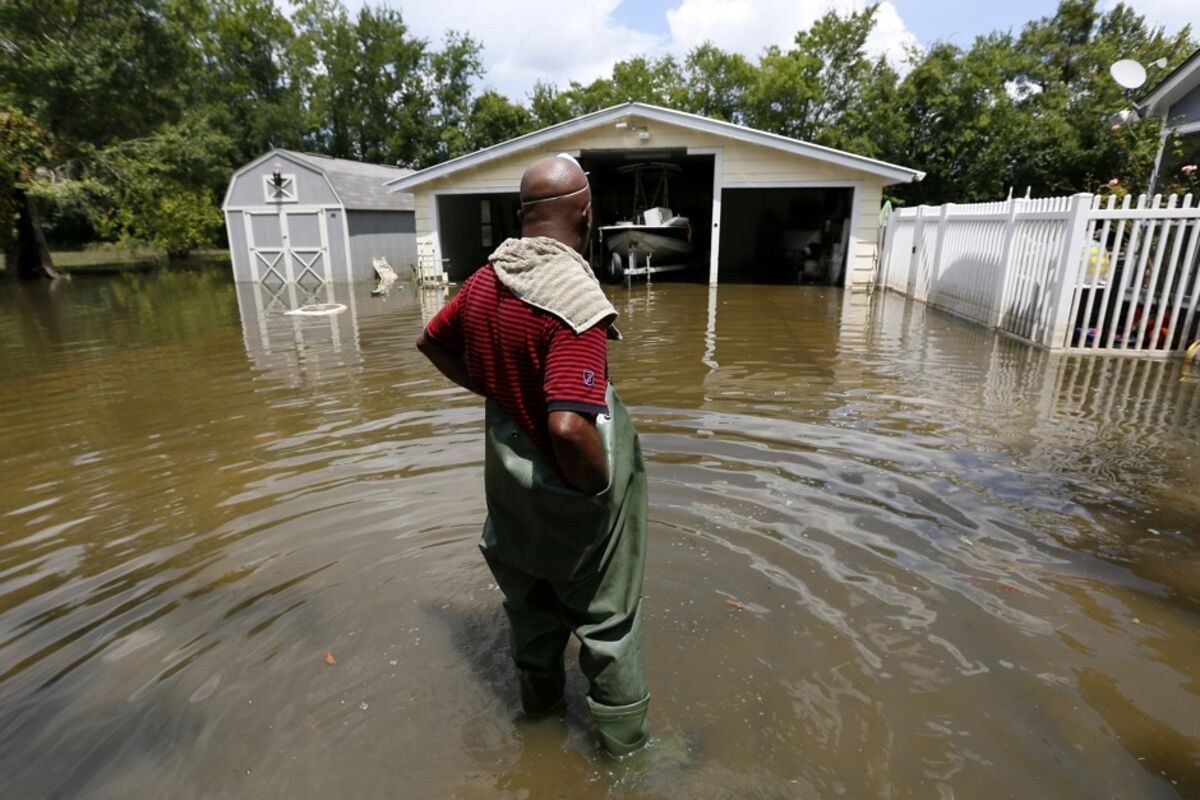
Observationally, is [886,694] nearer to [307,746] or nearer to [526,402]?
[526,402]

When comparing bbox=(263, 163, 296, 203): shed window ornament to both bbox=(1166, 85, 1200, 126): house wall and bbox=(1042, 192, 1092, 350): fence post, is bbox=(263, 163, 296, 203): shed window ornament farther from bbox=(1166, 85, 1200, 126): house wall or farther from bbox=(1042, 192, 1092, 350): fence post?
bbox=(1166, 85, 1200, 126): house wall

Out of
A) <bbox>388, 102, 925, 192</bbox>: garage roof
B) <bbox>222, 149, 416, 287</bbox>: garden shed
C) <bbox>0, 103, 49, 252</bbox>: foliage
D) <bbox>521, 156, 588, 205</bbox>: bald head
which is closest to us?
<bbox>521, 156, 588, 205</bbox>: bald head

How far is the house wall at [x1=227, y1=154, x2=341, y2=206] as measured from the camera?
1853 cm

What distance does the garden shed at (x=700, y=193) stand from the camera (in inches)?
607

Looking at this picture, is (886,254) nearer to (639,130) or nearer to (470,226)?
(639,130)

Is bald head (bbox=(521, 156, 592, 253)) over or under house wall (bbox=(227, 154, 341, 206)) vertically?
under

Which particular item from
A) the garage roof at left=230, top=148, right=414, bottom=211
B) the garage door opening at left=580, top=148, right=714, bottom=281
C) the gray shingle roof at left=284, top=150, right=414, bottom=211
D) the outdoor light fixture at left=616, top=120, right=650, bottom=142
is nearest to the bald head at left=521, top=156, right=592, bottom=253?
the outdoor light fixture at left=616, top=120, right=650, bottom=142

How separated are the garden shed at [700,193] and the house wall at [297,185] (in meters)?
2.55

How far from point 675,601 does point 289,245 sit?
1905 centimetres

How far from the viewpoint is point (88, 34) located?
20.8m

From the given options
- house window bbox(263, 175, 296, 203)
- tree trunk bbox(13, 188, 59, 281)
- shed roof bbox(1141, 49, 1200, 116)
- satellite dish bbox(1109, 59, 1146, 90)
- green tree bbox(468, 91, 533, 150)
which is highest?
green tree bbox(468, 91, 533, 150)

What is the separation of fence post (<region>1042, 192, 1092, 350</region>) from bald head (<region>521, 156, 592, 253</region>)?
24.2 feet

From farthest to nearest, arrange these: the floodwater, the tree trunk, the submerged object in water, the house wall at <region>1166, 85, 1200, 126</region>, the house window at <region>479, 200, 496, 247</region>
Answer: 1. the house window at <region>479, 200, 496, 247</region>
2. the tree trunk
3. the submerged object in water
4. the house wall at <region>1166, 85, 1200, 126</region>
5. the floodwater

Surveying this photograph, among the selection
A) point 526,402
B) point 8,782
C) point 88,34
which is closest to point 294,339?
point 8,782
